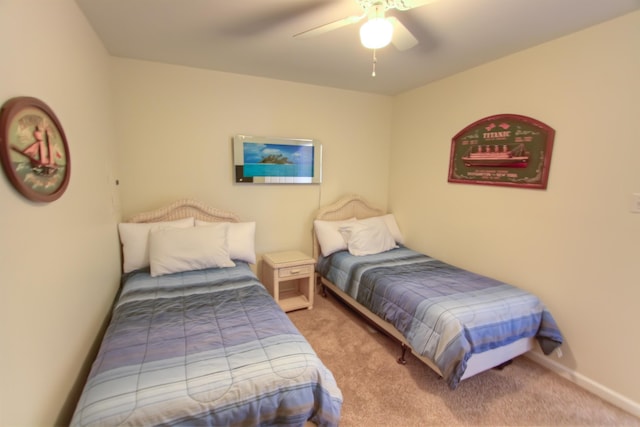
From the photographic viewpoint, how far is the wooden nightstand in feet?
8.89

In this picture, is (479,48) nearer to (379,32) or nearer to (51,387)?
(379,32)

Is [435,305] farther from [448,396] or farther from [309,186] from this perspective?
[309,186]

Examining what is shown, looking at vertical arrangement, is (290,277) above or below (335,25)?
below

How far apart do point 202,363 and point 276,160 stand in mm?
2086

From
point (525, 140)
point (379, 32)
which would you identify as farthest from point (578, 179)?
point (379, 32)

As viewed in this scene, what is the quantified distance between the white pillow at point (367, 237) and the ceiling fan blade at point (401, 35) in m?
1.77

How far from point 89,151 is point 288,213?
180 cm

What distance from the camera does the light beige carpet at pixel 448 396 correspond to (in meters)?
1.63

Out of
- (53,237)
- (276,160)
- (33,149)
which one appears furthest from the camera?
(276,160)

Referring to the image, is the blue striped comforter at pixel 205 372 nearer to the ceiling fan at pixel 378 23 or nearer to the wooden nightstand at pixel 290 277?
the wooden nightstand at pixel 290 277

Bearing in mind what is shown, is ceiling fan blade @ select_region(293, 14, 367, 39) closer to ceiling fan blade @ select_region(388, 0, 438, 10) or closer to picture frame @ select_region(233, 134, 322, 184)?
ceiling fan blade @ select_region(388, 0, 438, 10)

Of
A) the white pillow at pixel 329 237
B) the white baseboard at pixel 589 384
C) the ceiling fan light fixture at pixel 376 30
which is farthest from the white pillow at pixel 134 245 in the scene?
the white baseboard at pixel 589 384

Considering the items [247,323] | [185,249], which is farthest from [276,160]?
[247,323]

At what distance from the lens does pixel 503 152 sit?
2307mm
